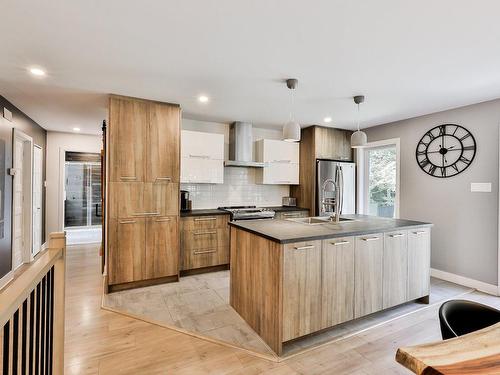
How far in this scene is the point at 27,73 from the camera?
258 centimetres

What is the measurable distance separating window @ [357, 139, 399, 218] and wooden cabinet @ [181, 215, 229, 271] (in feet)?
9.13

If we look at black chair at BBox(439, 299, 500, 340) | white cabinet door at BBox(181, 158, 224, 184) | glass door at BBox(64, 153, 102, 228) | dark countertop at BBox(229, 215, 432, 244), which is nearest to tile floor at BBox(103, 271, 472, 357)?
dark countertop at BBox(229, 215, 432, 244)

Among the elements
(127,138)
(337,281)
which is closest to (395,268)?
(337,281)

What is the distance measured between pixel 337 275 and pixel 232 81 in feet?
7.10

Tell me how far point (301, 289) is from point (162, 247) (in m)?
2.07

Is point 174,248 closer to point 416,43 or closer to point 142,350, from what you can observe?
point 142,350

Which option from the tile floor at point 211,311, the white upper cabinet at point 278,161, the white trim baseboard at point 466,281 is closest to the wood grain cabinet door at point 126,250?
the tile floor at point 211,311

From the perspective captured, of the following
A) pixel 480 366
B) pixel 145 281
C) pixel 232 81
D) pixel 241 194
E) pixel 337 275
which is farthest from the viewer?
pixel 241 194

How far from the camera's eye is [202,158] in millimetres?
4113

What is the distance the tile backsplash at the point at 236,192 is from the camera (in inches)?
176

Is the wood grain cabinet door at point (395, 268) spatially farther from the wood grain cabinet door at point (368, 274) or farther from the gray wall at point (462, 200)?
the gray wall at point (462, 200)

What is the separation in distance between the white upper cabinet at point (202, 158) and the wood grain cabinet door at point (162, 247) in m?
0.76

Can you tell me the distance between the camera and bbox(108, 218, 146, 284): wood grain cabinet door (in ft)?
10.4

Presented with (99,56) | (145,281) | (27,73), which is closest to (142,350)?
(145,281)
